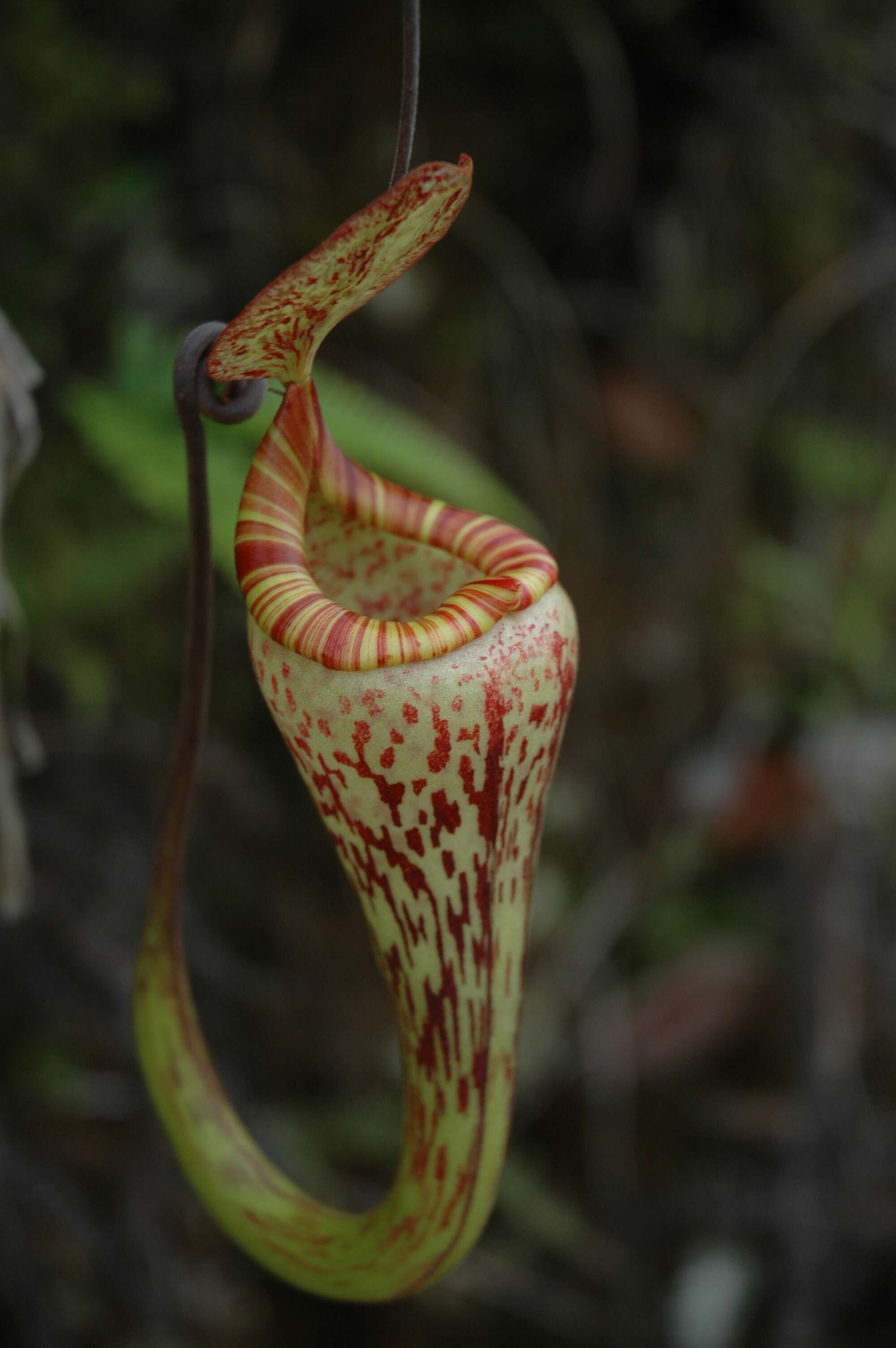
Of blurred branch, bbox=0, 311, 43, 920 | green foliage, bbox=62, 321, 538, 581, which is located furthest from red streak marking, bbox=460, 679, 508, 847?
green foliage, bbox=62, 321, 538, 581

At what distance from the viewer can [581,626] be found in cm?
251

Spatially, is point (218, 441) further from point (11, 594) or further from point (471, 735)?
point (471, 735)

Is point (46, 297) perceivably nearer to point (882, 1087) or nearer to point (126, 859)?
point (126, 859)

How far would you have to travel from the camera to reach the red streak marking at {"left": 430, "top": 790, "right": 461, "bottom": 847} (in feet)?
2.10

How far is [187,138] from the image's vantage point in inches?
73.9

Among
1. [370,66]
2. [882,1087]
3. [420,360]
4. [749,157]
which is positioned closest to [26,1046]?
[420,360]

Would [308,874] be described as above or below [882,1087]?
above

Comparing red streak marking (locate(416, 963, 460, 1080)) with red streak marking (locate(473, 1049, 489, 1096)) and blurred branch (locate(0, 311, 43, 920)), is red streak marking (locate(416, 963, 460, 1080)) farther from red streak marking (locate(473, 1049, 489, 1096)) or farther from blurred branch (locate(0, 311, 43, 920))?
blurred branch (locate(0, 311, 43, 920))

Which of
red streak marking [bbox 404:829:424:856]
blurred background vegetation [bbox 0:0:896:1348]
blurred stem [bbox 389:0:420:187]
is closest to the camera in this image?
blurred stem [bbox 389:0:420:187]

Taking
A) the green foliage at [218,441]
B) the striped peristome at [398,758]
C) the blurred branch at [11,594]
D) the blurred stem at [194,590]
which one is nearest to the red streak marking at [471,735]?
the striped peristome at [398,758]

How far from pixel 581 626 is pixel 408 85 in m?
2.00

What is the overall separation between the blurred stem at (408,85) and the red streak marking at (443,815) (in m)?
0.34

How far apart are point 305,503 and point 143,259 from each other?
1.36m

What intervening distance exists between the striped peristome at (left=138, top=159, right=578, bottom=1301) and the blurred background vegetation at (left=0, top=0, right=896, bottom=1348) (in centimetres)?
59
